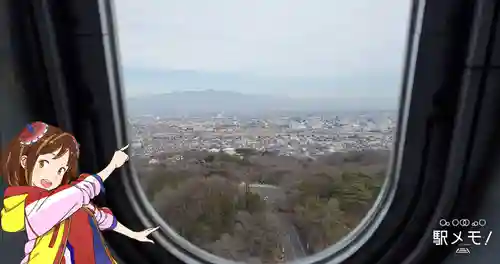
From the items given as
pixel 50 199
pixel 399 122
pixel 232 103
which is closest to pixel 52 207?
pixel 50 199

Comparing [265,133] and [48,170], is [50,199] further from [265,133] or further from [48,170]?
[265,133]

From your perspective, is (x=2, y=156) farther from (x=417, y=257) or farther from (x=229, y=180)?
(x=417, y=257)

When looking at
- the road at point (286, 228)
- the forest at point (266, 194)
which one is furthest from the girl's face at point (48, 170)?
the road at point (286, 228)

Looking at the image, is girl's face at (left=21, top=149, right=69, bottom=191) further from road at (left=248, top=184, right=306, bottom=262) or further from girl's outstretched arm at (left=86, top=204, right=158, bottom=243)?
road at (left=248, top=184, right=306, bottom=262)

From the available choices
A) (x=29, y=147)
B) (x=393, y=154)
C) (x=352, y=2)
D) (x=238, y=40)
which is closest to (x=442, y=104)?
(x=393, y=154)

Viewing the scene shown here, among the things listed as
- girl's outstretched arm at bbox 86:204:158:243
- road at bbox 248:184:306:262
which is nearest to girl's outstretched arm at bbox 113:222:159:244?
girl's outstretched arm at bbox 86:204:158:243

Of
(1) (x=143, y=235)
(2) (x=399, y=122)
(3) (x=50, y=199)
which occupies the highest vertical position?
(2) (x=399, y=122)

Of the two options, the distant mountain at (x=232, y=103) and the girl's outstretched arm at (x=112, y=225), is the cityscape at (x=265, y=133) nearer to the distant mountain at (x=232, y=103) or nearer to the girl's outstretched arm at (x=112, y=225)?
the distant mountain at (x=232, y=103)
